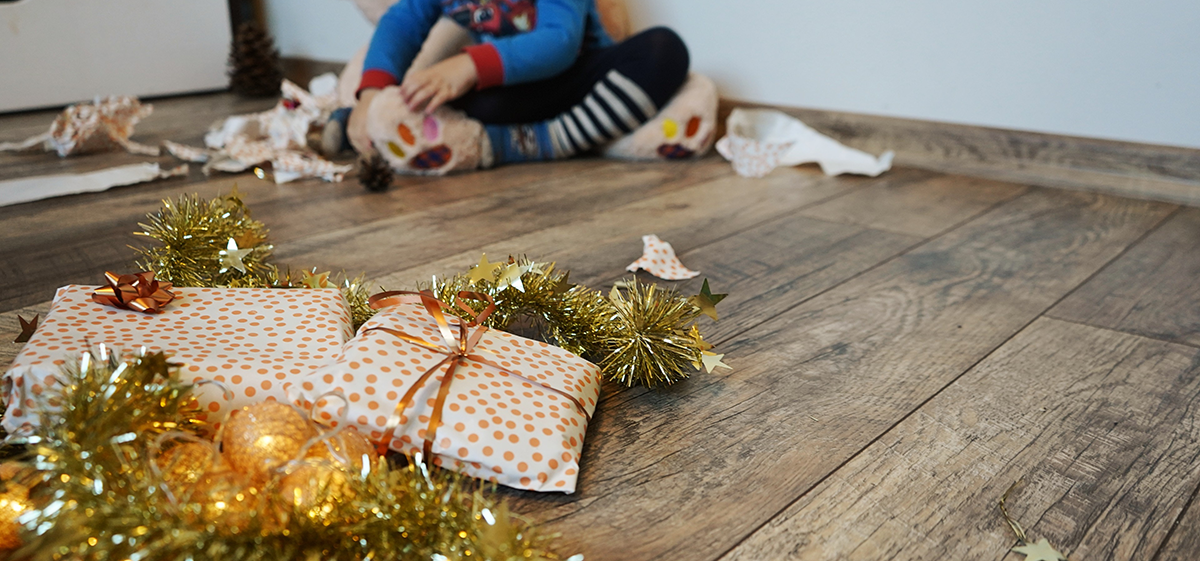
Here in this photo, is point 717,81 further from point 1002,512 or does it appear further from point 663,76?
point 1002,512

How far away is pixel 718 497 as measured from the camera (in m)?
0.56

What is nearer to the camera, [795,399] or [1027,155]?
[795,399]

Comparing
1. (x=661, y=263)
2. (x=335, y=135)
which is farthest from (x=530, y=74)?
(x=661, y=263)

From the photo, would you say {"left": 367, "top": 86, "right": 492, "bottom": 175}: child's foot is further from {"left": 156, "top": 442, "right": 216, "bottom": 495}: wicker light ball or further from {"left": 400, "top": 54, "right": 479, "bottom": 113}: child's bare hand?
{"left": 156, "top": 442, "right": 216, "bottom": 495}: wicker light ball

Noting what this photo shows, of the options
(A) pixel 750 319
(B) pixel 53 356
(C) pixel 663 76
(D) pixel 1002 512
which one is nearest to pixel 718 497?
(D) pixel 1002 512

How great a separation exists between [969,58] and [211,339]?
134cm

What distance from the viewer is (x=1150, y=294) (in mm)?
931

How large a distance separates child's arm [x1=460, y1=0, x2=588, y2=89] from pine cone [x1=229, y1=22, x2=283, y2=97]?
1182mm

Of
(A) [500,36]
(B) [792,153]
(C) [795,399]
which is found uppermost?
(A) [500,36]

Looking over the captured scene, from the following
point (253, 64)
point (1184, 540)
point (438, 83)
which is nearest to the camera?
point (1184, 540)

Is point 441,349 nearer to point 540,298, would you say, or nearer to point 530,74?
point 540,298

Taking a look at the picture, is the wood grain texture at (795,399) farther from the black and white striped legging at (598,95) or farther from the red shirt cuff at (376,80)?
the red shirt cuff at (376,80)

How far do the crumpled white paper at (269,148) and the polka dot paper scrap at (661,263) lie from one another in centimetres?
70

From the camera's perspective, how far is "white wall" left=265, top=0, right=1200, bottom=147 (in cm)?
126
